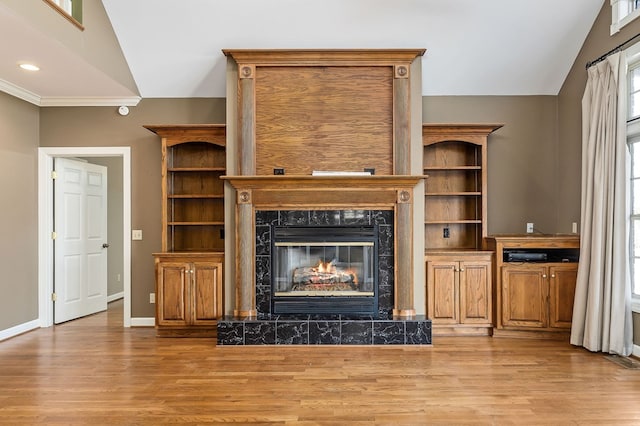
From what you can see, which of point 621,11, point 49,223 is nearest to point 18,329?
point 49,223

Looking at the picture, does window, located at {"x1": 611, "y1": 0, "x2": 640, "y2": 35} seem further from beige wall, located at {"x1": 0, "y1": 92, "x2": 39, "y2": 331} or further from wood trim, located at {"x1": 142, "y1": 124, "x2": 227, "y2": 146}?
beige wall, located at {"x1": 0, "y1": 92, "x2": 39, "y2": 331}

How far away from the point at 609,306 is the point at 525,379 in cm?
120

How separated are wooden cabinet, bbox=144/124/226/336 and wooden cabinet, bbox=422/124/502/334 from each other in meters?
2.29

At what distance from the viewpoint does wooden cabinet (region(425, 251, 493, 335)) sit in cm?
470

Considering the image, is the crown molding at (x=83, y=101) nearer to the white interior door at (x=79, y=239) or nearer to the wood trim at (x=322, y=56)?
the white interior door at (x=79, y=239)

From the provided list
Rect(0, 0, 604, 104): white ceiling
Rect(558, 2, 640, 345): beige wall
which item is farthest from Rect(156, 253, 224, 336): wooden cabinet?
Rect(558, 2, 640, 345): beige wall

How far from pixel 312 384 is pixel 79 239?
3.98 metres

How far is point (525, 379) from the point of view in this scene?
341 cm

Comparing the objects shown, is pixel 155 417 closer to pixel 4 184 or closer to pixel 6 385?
pixel 6 385

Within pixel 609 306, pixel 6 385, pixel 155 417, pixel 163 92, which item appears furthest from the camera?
pixel 163 92

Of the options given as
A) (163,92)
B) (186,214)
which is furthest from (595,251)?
(163,92)

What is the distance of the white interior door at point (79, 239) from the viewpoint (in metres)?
5.41

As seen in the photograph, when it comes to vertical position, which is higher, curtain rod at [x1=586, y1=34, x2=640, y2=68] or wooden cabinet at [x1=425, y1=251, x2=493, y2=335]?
curtain rod at [x1=586, y1=34, x2=640, y2=68]

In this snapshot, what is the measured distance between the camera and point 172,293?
15.6 feet
